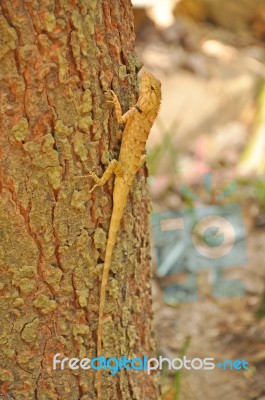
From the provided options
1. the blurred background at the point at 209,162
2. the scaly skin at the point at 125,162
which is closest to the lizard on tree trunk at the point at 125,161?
the scaly skin at the point at 125,162

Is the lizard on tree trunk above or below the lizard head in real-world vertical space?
below

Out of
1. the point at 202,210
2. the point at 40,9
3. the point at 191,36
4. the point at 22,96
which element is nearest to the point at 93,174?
the point at 22,96

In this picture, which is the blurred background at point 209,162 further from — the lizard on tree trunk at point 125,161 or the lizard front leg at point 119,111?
the lizard front leg at point 119,111

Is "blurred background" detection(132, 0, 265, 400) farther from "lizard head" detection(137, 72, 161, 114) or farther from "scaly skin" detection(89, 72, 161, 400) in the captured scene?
"lizard head" detection(137, 72, 161, 114)

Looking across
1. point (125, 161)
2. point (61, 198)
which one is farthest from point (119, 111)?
point (61, 198)

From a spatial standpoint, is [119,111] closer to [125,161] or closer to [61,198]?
[125,161]

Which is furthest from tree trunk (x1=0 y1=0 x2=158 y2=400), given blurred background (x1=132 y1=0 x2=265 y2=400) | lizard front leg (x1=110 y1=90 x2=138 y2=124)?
blurred background (x1=132 y1=0 x2=265 y2=400)

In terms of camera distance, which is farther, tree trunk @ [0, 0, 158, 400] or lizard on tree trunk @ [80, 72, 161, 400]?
lizard on tree trunk @ [80, 72, 161, 400]
